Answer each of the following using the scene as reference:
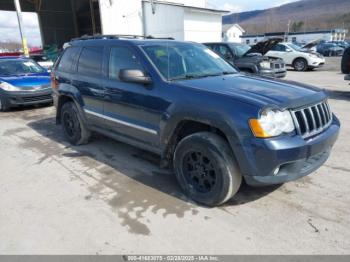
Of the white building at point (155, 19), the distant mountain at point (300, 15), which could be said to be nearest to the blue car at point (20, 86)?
the white building at point (155, 19)

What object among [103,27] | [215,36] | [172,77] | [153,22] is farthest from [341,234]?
[215,36]

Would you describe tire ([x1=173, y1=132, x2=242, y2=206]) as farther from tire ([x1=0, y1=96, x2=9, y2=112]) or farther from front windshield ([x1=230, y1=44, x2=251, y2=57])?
front windshield ([x1=230, y1=44, x2=251, y2=57])

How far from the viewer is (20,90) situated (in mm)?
8461

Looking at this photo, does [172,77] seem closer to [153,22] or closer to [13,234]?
[13,234]

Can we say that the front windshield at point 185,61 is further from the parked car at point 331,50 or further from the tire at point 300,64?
the parked car at point 331,50

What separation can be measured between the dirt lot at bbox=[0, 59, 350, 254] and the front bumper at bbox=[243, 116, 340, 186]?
0.46 meters

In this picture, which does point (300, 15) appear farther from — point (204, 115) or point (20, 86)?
point (204, 115)

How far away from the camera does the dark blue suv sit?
9.48ft

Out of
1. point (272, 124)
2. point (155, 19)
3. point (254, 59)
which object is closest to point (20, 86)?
point (254, 59)

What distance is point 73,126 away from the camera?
18.0 ft

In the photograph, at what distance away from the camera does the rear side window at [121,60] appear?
3963 mm

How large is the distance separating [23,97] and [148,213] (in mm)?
6768

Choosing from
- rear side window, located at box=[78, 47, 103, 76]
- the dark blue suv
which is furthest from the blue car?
the dark blue suv

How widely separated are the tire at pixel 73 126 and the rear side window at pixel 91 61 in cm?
77
